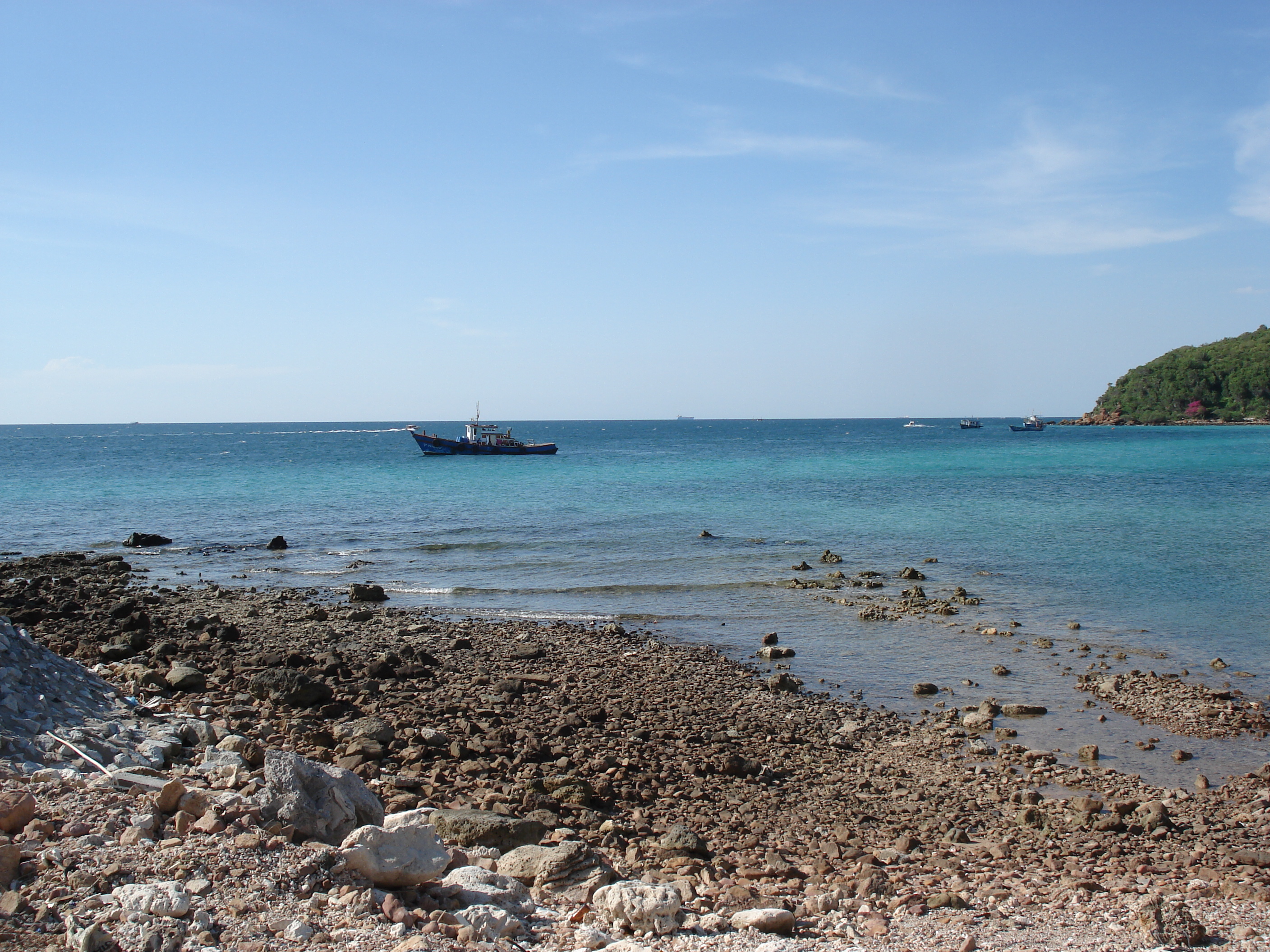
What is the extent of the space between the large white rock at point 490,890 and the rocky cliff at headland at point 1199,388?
18103 cm

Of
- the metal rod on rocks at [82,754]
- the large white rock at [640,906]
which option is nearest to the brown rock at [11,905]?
the metal rod on rocks at [82,754]

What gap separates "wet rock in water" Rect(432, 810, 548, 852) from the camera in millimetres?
7406

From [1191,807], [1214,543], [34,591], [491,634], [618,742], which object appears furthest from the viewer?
[1214,543]

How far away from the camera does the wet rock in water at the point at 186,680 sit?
12.1m

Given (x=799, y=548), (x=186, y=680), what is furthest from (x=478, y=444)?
(x=186, y=680)

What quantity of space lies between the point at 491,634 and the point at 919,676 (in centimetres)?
778

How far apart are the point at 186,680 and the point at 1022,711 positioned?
1173 cm

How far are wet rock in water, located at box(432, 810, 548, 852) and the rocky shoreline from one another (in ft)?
0.08

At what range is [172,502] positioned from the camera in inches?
1724

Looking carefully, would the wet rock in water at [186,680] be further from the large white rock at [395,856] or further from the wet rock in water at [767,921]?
the wet rock in water at [767,921]

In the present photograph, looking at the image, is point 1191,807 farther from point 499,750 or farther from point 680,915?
point 499,750

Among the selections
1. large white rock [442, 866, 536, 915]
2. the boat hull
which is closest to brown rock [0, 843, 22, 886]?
large white rock [442, 866, 536, 915]

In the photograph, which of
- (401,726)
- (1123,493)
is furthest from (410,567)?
(1123,493)

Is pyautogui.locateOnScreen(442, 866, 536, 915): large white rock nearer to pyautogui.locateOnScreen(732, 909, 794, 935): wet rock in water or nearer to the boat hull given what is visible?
pyautogui.locateOnScreen(732, 909, 794, 935): wet rock in water
